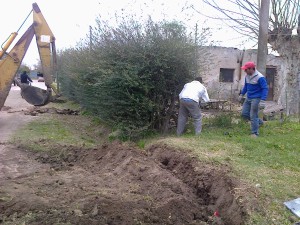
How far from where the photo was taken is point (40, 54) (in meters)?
13.6

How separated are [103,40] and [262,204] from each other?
6534mm

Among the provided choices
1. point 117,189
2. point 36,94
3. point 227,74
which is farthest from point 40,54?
point 227,74

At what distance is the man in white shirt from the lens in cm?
866

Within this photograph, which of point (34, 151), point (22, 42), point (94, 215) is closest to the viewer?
point (94, 215)

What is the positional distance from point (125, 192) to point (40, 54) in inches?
377

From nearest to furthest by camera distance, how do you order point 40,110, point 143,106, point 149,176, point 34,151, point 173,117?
point 149,176 → point 34,151 → point 143,106 → point 173,117 → point 40,110

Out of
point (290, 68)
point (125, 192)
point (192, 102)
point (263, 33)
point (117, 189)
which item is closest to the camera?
point (125, 192)

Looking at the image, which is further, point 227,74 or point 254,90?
point 227,74

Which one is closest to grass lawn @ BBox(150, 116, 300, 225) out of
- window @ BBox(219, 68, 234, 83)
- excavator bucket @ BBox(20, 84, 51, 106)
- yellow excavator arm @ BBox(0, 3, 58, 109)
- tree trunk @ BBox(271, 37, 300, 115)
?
tree trunk @ BBox(271, 37, 300, 115)

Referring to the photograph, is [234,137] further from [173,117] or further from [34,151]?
[34,151]

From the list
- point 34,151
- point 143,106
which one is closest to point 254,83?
point 143,106

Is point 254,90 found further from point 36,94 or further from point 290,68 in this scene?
point 36,94

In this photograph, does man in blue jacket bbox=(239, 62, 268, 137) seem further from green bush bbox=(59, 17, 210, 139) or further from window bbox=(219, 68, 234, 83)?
window bbox=(219, 68, 234, 83)

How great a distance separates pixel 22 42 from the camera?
12.5m
